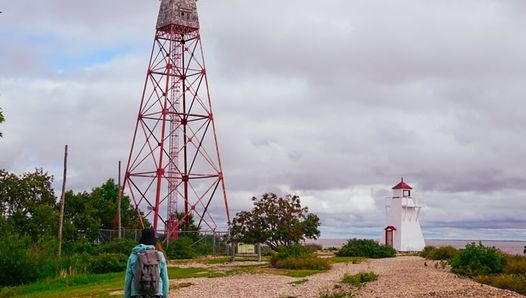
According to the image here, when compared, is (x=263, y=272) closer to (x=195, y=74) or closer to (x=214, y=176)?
(x=214, y=176)

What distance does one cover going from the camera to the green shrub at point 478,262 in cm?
2891

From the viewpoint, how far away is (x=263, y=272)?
107 ft

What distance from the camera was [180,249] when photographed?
1964 inches

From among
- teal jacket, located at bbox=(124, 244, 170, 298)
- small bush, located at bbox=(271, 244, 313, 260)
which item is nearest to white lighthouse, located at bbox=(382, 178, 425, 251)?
small bush, located at bbox=(271, 244, 313, 260)

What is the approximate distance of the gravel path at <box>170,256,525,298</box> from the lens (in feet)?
76.2

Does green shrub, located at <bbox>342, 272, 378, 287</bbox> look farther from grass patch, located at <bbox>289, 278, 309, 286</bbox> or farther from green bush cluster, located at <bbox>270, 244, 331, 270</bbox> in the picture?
green bush cluster, located at <bbox>270, 244, 331, 270</bbox>

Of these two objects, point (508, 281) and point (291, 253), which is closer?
point (508, 281)

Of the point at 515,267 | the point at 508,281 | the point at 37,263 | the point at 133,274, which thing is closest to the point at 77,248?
the point at 37,263

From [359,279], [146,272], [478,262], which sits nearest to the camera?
[146,272]

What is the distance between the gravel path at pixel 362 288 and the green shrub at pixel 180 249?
19011 mm

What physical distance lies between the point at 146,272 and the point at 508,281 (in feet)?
52.5

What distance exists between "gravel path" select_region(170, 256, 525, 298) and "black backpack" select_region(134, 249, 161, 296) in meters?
11.5

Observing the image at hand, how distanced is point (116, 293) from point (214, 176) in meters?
26.7

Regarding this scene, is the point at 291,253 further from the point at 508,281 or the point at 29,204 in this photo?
the point at 29,204
